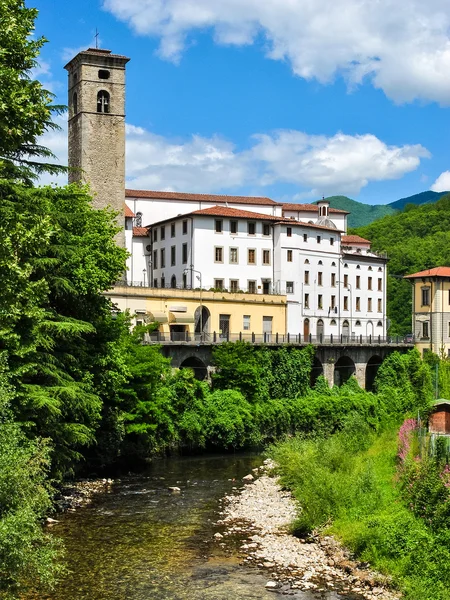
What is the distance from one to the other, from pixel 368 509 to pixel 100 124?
1812 inches

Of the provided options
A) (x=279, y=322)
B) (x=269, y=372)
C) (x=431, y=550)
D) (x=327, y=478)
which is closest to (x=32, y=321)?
(x=327, y=478)

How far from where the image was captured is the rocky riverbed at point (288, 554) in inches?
856

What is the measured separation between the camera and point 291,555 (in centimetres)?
2462

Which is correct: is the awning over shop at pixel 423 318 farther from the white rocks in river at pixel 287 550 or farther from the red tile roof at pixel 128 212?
the white rocks in river at pixel 287 550

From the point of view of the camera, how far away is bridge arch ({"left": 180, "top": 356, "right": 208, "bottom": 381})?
Answer: 53281mm

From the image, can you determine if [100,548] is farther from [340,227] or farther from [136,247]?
[340,227]

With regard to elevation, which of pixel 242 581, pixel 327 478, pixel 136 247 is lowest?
pixel 242 581

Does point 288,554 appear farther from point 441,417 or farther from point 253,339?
point 253,339

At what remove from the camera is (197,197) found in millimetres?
82188

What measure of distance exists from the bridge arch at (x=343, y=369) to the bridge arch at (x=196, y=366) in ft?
52.0

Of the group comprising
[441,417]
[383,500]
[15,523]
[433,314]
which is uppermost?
[433,314]

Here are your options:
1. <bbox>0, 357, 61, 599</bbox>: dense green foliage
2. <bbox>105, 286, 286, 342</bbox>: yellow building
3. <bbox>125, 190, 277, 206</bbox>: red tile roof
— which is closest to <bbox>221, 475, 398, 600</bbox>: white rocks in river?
<bbox>0, 357, 61, 599</bbox>: dense green foliage

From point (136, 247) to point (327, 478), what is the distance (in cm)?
5109

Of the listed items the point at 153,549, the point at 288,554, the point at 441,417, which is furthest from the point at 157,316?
the point at 288,554
